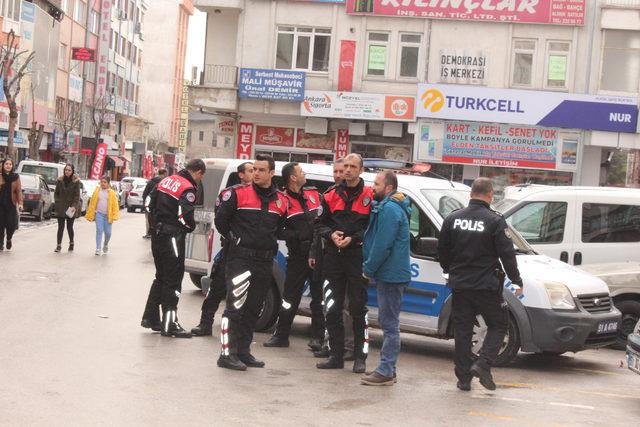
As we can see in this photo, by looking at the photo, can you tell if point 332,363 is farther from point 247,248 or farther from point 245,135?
point 245,135

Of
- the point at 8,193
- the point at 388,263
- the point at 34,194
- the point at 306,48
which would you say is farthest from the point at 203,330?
the point at 306,48

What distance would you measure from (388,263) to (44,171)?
29.8 meters

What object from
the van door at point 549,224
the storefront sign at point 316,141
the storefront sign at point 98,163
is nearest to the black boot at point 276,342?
the van door at point 549,224

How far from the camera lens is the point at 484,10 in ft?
109

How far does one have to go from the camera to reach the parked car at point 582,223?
14039 mm

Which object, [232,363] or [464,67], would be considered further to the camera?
[464,67]

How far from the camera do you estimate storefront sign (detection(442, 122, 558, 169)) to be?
109ft

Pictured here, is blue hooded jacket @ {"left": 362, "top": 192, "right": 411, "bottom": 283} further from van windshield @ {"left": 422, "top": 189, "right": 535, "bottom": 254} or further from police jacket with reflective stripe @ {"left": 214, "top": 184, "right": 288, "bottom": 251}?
van windshield @ {"left": 422, "top": 189, "right": 535, "bottom": 254}

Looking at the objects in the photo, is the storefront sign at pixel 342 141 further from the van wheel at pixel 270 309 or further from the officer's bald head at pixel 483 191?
the officer's bald head at pixel 483 191

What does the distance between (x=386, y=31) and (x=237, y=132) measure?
5767 mm

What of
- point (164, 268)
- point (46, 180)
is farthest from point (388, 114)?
point (164, 268)

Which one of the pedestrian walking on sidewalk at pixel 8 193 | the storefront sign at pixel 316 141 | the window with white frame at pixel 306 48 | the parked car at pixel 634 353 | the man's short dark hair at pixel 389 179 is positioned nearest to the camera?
the parked car at pixel 634 353

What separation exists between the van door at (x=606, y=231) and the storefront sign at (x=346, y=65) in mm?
20227

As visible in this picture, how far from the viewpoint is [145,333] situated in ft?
38.0
